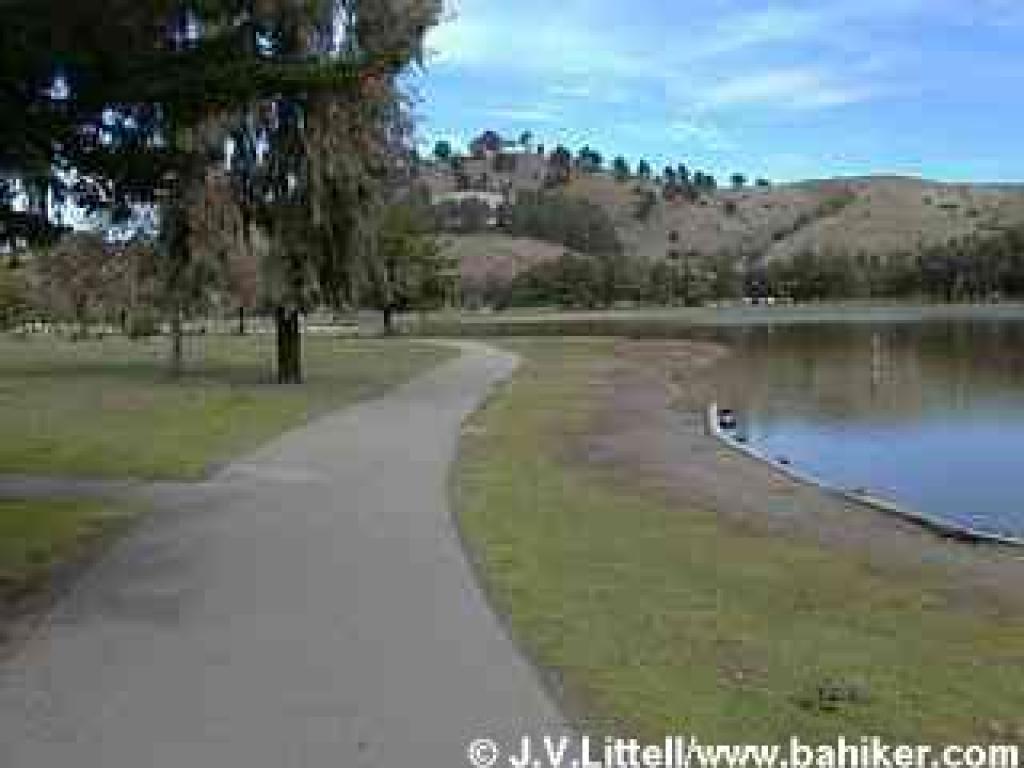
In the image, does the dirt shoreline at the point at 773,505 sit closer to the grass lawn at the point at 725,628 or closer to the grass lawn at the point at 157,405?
the grass lawn at the point at 725,628

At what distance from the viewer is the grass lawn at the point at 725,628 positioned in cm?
872

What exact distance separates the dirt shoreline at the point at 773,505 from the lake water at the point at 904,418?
1662 mm

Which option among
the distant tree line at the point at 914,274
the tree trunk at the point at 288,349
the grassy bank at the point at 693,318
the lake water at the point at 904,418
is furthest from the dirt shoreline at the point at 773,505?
the distant tree line at the point at 914,274

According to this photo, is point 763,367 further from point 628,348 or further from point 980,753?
point 980,753

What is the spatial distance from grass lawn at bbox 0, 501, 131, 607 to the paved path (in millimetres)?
439

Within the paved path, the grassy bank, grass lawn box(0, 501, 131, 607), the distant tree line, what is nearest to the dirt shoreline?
the paved path

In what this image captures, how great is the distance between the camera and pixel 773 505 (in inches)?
811

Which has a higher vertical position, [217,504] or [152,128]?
[152,128]

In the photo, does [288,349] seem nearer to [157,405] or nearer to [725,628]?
[157,405]

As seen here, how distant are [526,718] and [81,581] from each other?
5509 mm

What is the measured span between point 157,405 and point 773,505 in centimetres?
1505

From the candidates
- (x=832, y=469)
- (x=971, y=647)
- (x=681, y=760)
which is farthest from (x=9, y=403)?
(x=681, y=760)

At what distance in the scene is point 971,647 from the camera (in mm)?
11195

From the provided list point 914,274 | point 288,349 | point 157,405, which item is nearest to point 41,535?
point 157,405
